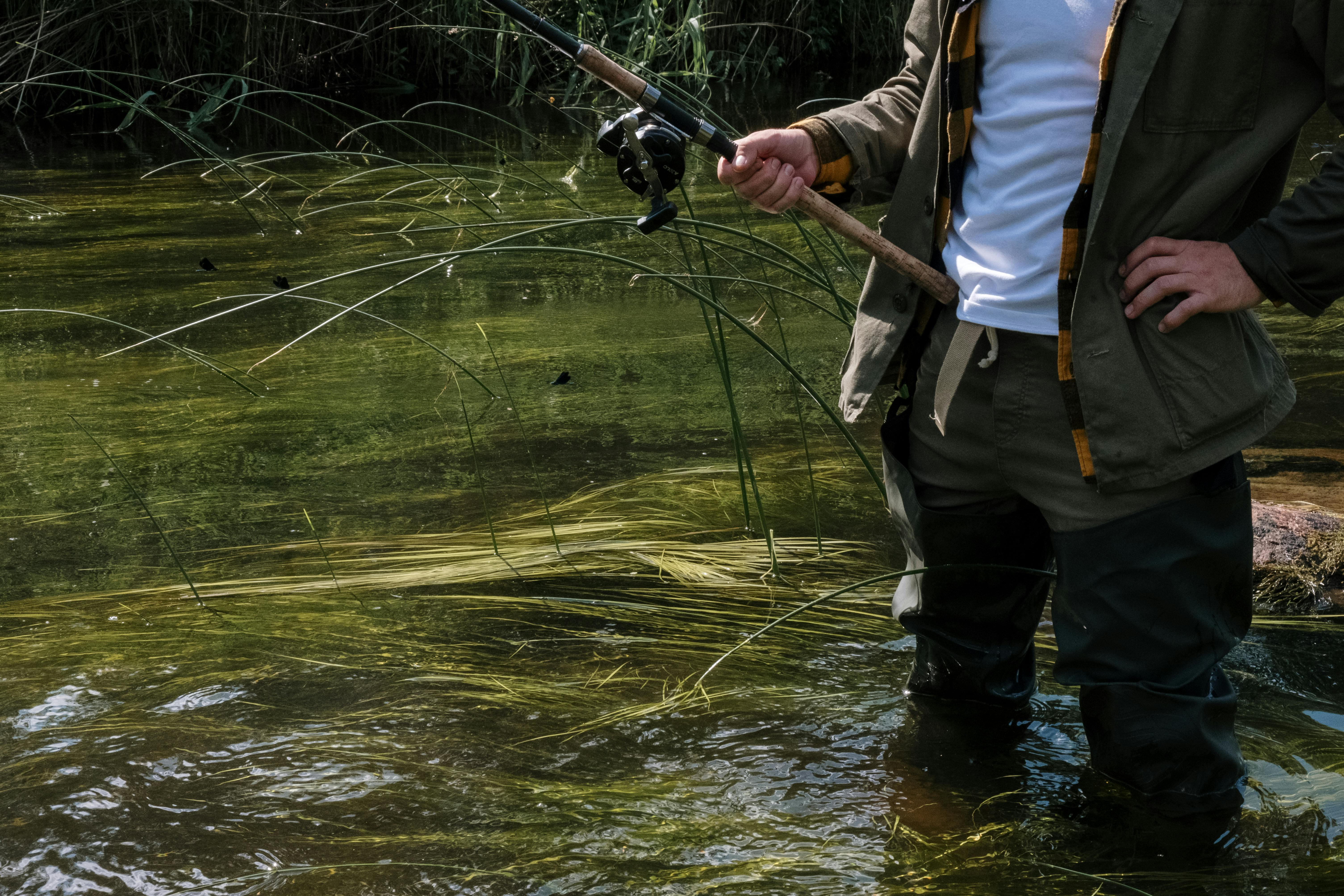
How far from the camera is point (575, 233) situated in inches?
185

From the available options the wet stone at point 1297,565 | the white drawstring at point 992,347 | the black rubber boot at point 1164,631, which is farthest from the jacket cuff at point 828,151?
the wet stone at point 1297,565

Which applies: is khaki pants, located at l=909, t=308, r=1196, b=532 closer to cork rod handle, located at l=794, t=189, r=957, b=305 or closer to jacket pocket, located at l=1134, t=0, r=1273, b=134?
cork rod handle, located at l=794, t=189, r=957, b=305

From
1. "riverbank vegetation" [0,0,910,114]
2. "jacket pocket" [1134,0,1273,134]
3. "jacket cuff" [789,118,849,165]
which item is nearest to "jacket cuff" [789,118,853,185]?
"jacket cuff" [789,118,849,165]

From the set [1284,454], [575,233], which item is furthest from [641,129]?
[575,233]

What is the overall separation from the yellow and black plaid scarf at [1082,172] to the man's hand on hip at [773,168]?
6.6 inches

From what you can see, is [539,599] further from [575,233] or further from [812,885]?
[575,233]

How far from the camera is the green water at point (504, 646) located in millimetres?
1511

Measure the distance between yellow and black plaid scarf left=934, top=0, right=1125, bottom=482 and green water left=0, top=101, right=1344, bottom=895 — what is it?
515mm

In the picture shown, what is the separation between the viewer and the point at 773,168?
154 centimetres

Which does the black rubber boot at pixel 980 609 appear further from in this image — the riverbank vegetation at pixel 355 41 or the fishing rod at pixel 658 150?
the riverbank vegetation at pixel 355 41

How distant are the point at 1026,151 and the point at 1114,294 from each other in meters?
0.19

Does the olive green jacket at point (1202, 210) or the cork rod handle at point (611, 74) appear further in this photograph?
the cork rod handle at point (611, 74)

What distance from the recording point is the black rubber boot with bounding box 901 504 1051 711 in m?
1.61

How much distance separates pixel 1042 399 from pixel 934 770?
1.86 ft
